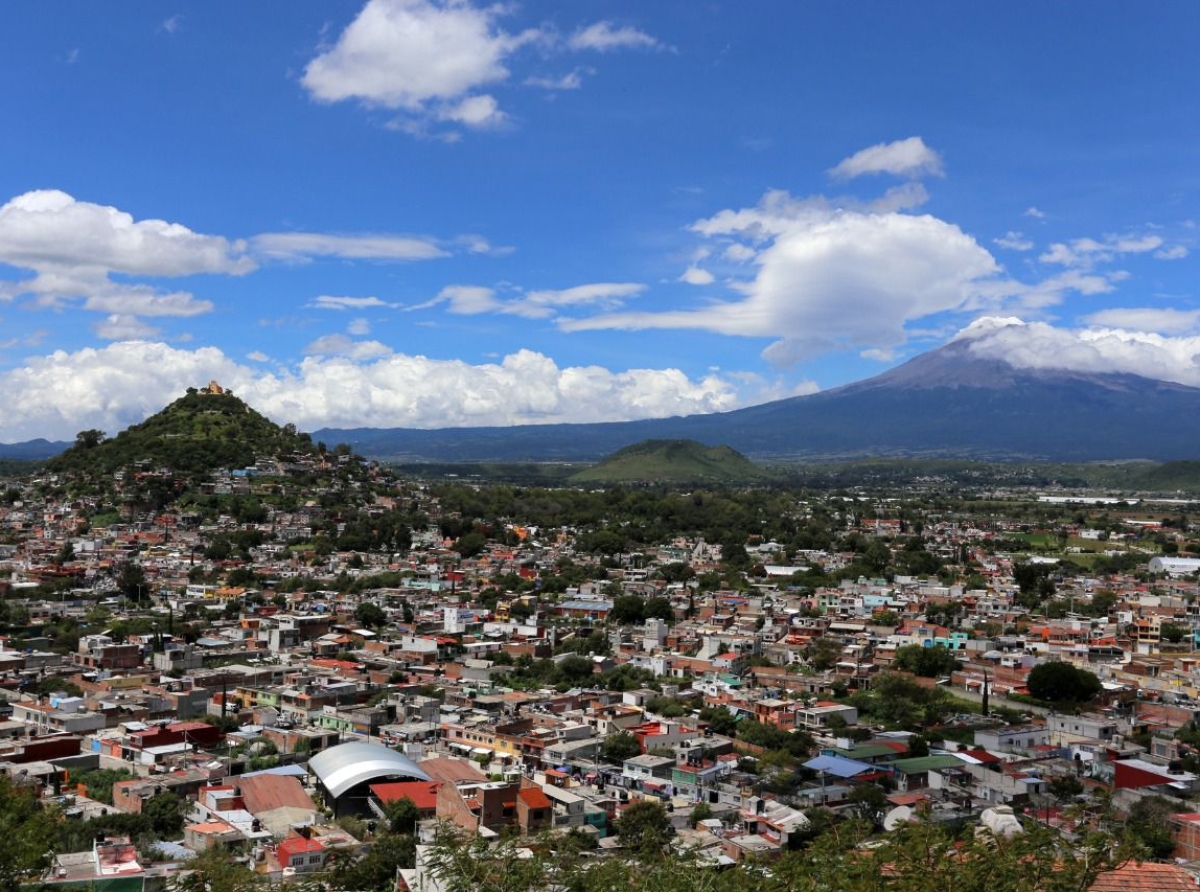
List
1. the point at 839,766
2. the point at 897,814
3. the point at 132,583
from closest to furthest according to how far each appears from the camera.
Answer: the point at 897,814, the point at 839,766, the point at 132,583

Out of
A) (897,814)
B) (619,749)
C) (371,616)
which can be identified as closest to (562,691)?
(619,749)

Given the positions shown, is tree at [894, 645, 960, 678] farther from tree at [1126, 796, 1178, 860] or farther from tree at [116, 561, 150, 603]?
tree at [116, 561, 150, 603]

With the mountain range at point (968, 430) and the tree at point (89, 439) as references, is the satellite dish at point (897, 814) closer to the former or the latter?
the tree at point (89, 439)

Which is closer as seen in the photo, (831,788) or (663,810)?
(663,810)

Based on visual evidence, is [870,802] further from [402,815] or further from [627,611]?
[627,611]

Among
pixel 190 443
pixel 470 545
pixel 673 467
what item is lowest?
pixel 470 545

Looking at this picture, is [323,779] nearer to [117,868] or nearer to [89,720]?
[117,868]

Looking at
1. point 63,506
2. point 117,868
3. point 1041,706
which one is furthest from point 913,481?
point 117,868
